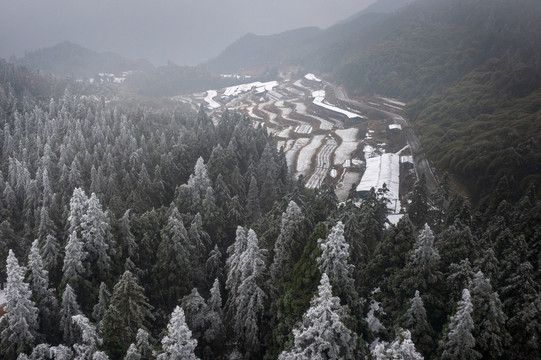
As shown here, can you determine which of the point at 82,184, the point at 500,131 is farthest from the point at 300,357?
the point at 500,131

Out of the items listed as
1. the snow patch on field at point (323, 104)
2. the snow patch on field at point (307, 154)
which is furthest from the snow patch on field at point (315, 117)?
the snow patch on field at point (307, 154)

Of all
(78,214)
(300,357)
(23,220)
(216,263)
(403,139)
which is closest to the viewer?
(300,357)

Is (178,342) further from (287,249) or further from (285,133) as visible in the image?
(285,133)

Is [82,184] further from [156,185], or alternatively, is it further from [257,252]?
[257,252]

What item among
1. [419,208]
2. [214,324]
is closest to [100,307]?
[214,324]

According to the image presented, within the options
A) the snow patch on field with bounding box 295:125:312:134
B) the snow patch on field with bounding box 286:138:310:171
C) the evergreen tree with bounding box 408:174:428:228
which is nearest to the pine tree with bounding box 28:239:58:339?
the evergreen tree with bounding box 408:174:428:228

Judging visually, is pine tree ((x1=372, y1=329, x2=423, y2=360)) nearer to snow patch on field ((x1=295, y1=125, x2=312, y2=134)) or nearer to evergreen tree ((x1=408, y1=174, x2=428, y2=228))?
evergreen tree ((x1=408, y1=174, x2=428, y2=228))

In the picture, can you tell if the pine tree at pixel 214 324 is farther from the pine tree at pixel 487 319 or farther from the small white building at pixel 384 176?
the small white building at pixel 384 176
